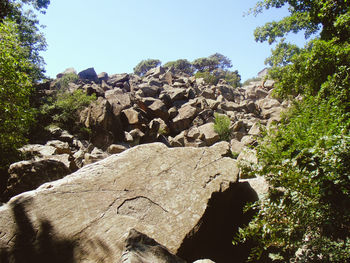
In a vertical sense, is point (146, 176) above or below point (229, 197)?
above

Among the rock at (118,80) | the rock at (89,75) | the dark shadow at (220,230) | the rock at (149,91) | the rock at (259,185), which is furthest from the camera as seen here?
the rock at (89,75)

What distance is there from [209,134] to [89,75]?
2639 cm

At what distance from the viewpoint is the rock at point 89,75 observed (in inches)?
1486

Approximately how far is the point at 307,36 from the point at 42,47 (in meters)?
25.7

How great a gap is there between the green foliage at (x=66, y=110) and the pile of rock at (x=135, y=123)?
901 mm

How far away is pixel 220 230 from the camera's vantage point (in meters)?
4.84

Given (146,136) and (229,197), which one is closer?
(229,197)

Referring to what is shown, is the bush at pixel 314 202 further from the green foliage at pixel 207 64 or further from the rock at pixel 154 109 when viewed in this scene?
the green foliage at pixel 207 64

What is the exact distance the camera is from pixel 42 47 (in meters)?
23.6

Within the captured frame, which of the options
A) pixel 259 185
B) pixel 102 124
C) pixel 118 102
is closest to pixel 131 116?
pixel 118 102

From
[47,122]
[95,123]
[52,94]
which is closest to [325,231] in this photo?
[95,123]

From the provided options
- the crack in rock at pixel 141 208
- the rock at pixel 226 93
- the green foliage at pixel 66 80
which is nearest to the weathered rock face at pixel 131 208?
the crack in rock at pixel 141 208

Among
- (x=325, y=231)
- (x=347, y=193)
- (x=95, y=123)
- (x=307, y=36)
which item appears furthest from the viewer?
(x=95, y=123)

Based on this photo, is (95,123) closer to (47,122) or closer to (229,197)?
(47,122)
